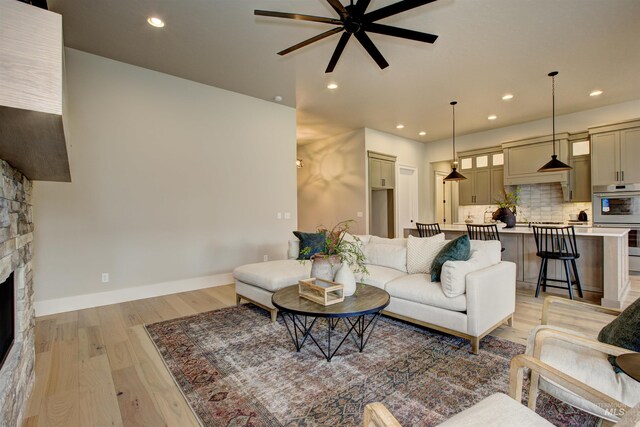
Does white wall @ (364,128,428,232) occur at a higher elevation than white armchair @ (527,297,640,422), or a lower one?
higher

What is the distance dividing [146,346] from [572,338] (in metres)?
3.02

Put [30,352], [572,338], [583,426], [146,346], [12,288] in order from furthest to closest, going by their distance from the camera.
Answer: [146,346] < [30,352] < [12,288] < [583,426] < [572,338]

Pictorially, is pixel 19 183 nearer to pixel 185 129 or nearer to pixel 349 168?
pixel 185 129

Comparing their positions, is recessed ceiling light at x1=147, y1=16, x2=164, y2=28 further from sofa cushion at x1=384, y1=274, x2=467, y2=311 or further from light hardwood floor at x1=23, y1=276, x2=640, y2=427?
sofa cushion at x1=384, y1=274, x2=467, y2=311

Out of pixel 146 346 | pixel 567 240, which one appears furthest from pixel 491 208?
pixel 146 346

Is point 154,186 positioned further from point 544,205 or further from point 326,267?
point 544,205

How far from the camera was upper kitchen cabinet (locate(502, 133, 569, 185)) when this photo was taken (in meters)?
5.89

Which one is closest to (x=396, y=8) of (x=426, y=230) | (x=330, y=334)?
(x=330, y=334)

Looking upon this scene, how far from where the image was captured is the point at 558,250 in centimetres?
399

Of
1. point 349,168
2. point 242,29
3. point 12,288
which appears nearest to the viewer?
point 12,288

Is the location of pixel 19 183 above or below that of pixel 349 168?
below

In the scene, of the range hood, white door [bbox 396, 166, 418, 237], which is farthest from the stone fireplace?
white door [bbox 396, 166, 418, 237]

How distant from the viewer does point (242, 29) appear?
3.17m

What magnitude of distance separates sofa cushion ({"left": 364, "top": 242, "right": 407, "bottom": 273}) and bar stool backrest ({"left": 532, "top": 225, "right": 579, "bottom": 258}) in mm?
1925
